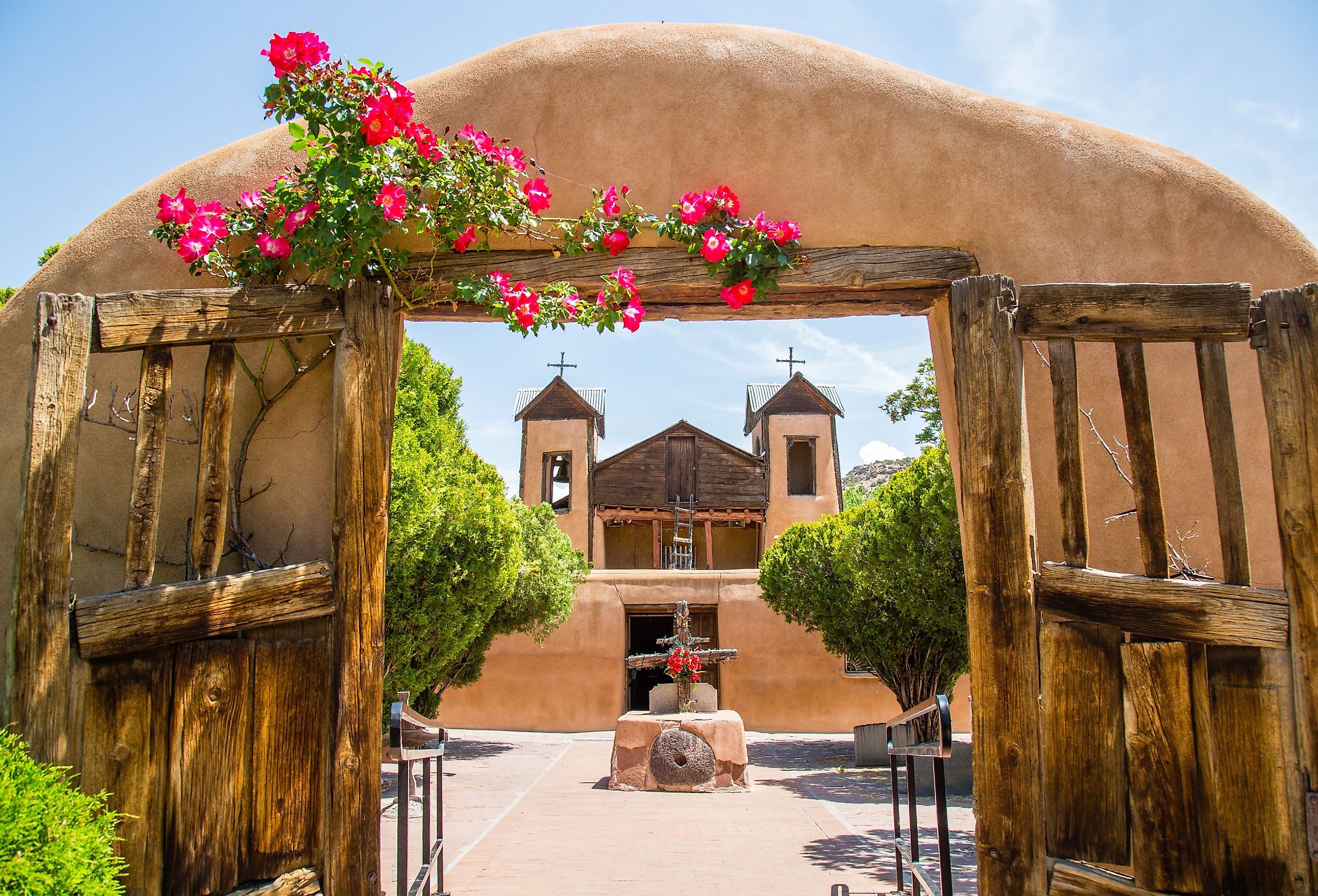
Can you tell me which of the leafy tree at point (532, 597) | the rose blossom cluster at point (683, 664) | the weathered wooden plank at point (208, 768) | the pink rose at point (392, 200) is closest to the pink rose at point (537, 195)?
the pink rose at point (392, 200)

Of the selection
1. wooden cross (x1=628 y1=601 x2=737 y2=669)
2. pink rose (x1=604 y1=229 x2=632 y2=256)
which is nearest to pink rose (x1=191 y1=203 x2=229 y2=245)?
pink rose (x1=604 y1=229 x2=632 y2=256)

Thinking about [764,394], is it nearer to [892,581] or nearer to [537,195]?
[892,581]

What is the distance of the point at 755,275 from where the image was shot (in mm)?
3787

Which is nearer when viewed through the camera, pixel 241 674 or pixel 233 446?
pixel 241 674

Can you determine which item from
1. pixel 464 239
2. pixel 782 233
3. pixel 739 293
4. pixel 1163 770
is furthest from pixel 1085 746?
pixel 464 239

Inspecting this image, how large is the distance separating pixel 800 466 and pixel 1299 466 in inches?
855

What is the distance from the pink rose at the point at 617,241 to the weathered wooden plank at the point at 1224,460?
213 centimetres

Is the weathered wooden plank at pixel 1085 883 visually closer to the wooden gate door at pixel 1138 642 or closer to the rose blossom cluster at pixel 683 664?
the wooden gate door at pixel 1138 642

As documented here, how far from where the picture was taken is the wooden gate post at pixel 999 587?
3275 mm

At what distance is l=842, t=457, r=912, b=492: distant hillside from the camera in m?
48.0

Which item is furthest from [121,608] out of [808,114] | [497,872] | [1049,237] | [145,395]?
[497,872]

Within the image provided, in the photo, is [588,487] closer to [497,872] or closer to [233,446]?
[497,872]

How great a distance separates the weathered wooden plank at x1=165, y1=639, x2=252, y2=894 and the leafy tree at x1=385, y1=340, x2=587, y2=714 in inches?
233

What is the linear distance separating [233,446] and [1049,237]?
133 inches
